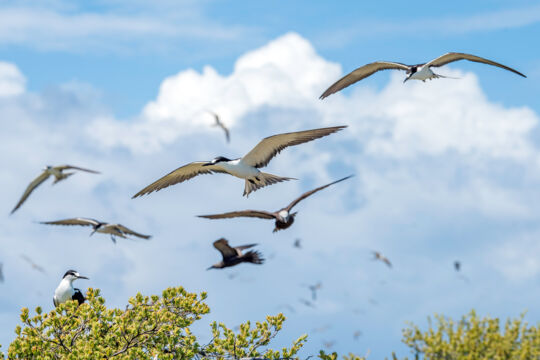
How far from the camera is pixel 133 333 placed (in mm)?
16906

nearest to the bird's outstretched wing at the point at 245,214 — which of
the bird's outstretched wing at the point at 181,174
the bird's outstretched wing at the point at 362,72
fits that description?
the bird's outstretched wing at the point at 181,174

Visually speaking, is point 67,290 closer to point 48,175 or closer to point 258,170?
point 258,170

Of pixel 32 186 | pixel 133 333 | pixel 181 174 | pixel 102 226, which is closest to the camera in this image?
pixel 133 333

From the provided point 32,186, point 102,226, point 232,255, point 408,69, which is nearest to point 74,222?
point 102,226

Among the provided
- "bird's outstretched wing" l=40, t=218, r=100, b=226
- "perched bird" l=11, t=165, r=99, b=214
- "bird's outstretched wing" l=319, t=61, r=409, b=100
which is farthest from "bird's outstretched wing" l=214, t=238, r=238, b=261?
"perched bird" l=11, t=165, r=99, b=214

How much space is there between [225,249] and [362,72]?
817cm

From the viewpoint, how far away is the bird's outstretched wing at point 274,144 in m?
19.2

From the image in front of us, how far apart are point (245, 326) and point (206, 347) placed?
0.96 m

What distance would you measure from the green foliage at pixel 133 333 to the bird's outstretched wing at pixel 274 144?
4.22 meters

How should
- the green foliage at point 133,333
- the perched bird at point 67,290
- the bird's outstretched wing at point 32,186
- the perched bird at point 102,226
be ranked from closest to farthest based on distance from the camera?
the green foliage at point 133,333 < the perched bird at point 67,290 < the perched bird at point 102,226 < the bird's outstretched wing at point 32,186

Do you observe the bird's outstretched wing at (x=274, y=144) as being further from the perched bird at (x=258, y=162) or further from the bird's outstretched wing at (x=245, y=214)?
the bird's outstretched wing at (x=245, y=214)

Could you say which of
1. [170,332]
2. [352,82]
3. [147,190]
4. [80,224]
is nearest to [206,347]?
[170,332]

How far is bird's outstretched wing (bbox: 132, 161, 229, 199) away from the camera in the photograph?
2166 centimetres

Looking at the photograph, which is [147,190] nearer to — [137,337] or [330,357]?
[137,337]
